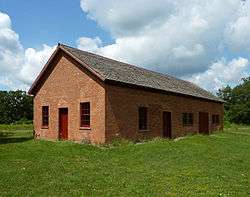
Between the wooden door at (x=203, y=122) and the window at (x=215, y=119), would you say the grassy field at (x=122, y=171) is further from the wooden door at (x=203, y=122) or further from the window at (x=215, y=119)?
the window at (x=215, y=119)

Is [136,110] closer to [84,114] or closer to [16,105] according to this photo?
[84,114]

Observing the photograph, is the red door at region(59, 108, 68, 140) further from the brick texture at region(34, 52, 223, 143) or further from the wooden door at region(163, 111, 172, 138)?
the wooden door at region(163, 111, 172, 138)

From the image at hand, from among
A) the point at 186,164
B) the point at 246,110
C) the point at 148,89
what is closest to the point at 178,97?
the point at 148,89

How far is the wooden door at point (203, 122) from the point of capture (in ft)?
124

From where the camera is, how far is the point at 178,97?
3244cm

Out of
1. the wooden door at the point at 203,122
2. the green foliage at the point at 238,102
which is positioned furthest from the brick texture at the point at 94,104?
the green foliage at the point at 238,102

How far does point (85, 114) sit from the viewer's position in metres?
25.0

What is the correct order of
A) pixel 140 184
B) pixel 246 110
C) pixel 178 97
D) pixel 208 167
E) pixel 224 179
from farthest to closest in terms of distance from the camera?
pixel 246 110 < pixel 178 97 < pixel 208 167 < pixel 224 179 < pixel 140 184

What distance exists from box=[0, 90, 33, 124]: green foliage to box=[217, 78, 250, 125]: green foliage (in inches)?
1732

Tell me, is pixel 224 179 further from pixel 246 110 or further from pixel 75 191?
pixel 246 110

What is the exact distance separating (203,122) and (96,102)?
1736 centimetres

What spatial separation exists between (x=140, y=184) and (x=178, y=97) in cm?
2093

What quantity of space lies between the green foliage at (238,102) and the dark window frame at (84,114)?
6328cm

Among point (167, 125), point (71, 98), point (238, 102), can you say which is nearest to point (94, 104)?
point (71, 98)
